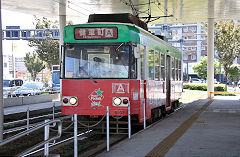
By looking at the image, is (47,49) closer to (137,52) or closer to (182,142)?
(137,52)

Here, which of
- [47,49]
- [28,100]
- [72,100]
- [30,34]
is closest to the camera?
[72,100]

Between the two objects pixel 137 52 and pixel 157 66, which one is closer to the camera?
pixel 137 52

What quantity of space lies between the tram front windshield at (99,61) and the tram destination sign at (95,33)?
10.4 inches

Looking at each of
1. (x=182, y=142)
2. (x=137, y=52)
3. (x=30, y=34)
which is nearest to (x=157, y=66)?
(x=137, y=52)

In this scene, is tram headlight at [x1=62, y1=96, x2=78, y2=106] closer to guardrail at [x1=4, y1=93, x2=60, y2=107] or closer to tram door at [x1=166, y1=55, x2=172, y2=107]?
tram door at [x1=166, y1=55, x2=172, y2=107]

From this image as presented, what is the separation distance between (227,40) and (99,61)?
31.2m

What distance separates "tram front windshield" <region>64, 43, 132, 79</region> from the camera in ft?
37.0

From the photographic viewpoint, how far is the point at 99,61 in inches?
444

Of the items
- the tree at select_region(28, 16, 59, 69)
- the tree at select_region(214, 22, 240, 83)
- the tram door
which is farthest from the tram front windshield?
the tree at select_region(28, 16, 59, 69)

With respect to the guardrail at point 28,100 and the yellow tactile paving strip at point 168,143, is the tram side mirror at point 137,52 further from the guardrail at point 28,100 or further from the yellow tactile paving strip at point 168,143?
the guardrail at point 28,100

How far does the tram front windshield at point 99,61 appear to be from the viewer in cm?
1127

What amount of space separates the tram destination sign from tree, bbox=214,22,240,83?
3058 cm

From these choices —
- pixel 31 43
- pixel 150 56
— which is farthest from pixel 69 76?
pixel 31 43

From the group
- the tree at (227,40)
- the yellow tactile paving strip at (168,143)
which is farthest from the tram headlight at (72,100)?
the tree at (227,40)
